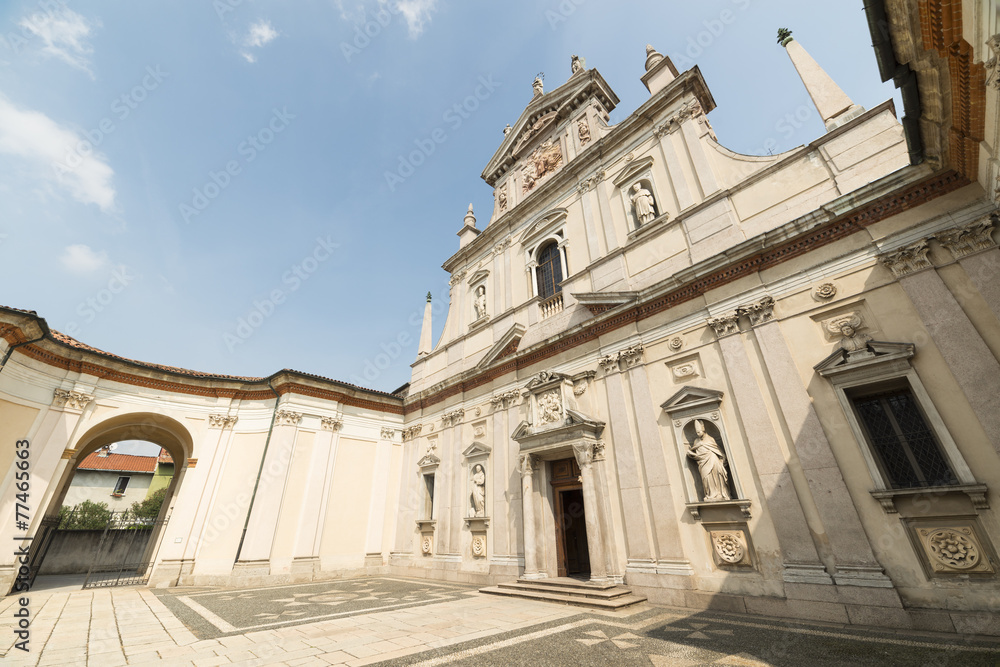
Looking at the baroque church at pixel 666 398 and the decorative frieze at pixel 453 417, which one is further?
the decorative frieze at pixel 453 417

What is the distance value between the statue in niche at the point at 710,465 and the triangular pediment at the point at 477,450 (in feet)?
21.3

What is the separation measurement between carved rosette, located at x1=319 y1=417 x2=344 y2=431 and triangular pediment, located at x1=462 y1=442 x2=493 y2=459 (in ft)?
17.6

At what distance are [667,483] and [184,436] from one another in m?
16.4

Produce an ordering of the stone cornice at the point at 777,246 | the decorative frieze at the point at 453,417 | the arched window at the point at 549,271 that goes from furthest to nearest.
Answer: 1. the decorative frieze at the point at 453,417
2. the arched window at the point at 549,271
3. the stone cornice at the point at 777,246

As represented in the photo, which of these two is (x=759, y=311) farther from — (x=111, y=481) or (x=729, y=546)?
(x=111, y=481)

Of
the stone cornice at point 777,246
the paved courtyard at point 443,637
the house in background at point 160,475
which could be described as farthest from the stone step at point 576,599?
the house in background at point 160,475

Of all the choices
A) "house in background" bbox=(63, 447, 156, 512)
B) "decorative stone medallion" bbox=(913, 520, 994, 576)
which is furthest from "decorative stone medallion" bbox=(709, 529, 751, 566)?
"house in background" bbox=(63, 447, 156, 512)

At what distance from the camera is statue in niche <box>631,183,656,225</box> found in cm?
1158

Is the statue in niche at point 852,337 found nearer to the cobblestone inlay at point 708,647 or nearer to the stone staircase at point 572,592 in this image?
the cobblestone inlay at point 708,647

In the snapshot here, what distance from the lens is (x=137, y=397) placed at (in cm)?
1345

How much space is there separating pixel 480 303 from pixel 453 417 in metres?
4.93

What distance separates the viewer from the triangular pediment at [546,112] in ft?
52.5

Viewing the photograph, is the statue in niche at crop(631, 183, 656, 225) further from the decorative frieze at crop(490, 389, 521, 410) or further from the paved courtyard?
the paved courtyard

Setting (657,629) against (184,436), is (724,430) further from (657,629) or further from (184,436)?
(184,436)
